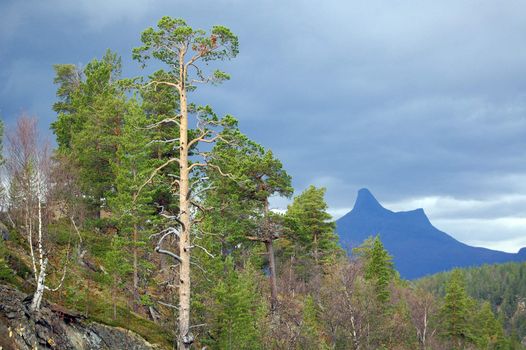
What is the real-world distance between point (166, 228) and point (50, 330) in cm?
539

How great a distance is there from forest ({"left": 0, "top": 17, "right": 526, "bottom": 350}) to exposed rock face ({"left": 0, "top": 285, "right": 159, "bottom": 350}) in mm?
581

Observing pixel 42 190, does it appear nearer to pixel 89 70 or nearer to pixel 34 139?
pixel 34 139

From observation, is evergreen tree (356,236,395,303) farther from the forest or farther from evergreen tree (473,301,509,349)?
evergreen tree (473,301,509,349)

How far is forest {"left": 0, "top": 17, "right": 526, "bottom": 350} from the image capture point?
15789 millimetres

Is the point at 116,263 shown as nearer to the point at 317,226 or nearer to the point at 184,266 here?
the point at 184,266

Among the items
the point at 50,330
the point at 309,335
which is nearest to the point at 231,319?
the point at 309,335

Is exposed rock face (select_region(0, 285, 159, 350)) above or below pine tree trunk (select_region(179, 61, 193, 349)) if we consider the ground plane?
below

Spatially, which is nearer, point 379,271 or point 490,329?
point 379,271

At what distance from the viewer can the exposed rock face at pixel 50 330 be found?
16766mm

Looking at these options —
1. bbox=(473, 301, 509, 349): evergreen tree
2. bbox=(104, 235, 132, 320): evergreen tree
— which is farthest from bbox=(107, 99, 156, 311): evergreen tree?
bbox=(473, 301, 509, 349): evergreen tree

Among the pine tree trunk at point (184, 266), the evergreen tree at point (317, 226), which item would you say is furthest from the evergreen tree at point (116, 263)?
the evergreen tree at point (317, 226)

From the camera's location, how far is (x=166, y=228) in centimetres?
1814

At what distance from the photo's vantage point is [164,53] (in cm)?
1572

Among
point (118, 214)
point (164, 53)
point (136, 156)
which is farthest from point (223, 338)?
point (164, 53)
